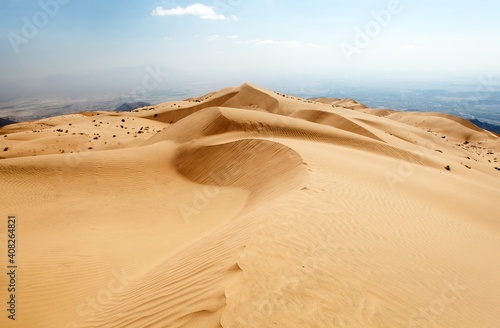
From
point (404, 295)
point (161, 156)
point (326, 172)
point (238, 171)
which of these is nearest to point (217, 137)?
point (161, 156)

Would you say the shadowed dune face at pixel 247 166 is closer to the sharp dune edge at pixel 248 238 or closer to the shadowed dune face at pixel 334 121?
the sharp dune edge at pixel 248 238

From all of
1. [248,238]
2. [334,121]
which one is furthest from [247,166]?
[334,121]

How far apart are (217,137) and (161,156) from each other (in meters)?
3.12

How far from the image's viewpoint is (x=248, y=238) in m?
4.37

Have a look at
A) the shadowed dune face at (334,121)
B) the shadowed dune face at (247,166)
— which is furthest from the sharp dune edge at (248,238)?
the shadowed dune face at (334,121)

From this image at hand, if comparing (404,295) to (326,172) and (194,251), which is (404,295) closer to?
(194,251)

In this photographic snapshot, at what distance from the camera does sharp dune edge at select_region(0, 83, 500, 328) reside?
3363 mm

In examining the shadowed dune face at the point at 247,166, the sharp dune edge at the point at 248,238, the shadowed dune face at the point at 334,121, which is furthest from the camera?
the shadowed dune face at the point at 334,121

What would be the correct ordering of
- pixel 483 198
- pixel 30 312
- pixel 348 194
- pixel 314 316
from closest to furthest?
pixel 314 316, pixel 30 312, pixel 348 194, pixel 483 198

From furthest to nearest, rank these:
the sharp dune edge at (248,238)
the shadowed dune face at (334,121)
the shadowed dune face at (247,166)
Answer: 1. the shadowed dune face at (334,121)
2. the shadowed dune face at (247,166)
3. the sharp dune edge at (248,238)

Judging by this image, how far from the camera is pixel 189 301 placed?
10.6 ft

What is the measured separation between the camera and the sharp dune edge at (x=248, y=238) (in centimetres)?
336

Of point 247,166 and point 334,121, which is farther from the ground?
point 247,166

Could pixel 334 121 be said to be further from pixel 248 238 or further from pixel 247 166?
pixel 248 238
